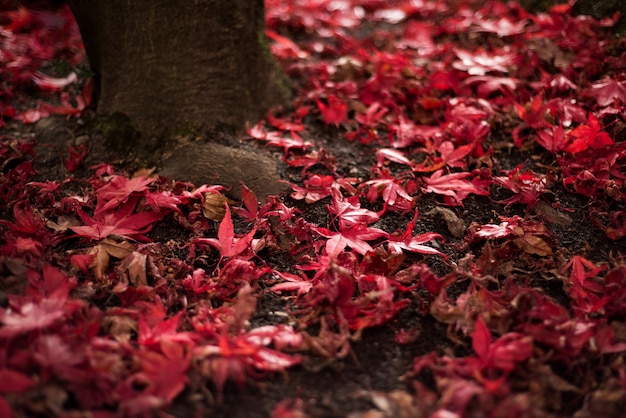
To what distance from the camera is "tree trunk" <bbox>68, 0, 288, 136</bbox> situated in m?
2.22

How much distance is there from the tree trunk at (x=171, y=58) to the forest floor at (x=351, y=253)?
0.17 meters

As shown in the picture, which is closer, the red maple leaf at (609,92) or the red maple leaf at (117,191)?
the red maple leaf at (117,191)

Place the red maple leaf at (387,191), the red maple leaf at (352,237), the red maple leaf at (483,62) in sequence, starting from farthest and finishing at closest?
the red maple leaf at (483,62), the red maple leaf at (387,191), the red maple leaf at (352,237)

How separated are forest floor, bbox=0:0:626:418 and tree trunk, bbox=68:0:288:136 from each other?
0.17 m

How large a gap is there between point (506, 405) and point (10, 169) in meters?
2.09

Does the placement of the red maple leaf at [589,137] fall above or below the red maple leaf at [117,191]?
above

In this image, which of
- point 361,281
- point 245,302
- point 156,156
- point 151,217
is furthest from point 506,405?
point 156,156

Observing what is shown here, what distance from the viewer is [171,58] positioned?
2254mm

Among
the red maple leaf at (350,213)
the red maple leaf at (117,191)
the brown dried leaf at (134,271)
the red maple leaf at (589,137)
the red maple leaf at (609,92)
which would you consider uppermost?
the red maple leaf at (609,92)

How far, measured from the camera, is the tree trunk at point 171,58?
2221 millimetres

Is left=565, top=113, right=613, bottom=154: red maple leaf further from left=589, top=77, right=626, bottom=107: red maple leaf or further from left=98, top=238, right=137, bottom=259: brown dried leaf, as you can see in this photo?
left=98, top=238, right=137, bottom=259: brown dried leaf

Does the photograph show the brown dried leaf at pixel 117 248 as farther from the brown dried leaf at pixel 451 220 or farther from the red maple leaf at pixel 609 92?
the red maple leaf at pixel 609 92

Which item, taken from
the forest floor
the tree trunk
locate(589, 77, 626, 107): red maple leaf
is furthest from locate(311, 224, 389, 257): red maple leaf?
locate(589, 77, 626, 107): red maple leaf

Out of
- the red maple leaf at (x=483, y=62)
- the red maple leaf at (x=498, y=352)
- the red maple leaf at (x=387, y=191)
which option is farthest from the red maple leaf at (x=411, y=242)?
the red maple leaf at (x=483, y=62)
